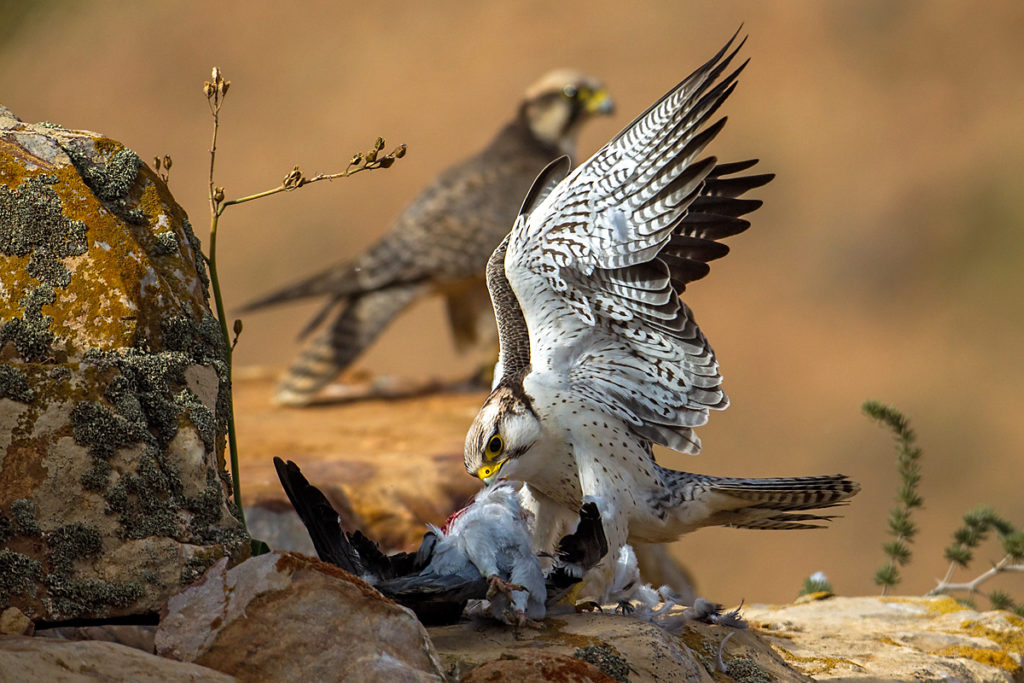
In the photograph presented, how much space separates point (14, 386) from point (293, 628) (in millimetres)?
959

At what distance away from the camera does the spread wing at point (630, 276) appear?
3.54 meters

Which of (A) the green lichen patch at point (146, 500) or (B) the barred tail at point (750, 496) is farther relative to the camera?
(B) the barred tail at point (750, 496)

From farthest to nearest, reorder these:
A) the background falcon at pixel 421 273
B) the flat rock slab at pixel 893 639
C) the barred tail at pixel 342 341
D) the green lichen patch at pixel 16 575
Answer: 1. the background falcon at pixel 421 273
2. the barred tail at pixel 342 341
3. the flat rock slab at pixel 893 639
4. the green lichen patch at pixel 16 575

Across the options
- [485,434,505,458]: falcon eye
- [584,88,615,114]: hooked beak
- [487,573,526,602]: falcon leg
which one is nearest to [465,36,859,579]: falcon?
[485,434,505,458]: falcon eye

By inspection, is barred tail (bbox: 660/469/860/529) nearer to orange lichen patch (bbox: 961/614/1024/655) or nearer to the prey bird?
the prey bird

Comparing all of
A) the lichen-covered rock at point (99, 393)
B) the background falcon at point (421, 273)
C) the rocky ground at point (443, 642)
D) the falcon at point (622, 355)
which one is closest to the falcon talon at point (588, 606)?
the rocky ground at point (443, 642)

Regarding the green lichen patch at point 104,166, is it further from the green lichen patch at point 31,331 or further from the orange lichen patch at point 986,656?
the orange lichen patch at point 986,656

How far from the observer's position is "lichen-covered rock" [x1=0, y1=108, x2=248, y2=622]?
272 cm

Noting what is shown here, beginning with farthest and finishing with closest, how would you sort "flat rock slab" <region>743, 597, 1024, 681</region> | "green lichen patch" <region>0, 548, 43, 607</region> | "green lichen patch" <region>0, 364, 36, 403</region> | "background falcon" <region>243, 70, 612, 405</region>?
"background falcon" <region>243, 70, 612, 405</region> → "flat rock slab" <region>743, 597, 1024, 681</region> → "green lichen patch" <region>0, 364, 36, 403</region> → "green lichen patch" <region>0, 548, 43, 607</region>

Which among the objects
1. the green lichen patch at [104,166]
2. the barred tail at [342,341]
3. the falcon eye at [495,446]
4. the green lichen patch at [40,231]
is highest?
the barred tail at [342,341]

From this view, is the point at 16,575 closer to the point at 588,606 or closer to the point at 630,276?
the point at 588,606

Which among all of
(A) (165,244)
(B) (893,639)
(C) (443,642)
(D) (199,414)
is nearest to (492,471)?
(C) (443,642)

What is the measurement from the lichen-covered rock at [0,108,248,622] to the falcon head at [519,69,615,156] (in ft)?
25.2

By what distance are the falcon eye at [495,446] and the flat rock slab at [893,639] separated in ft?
4.24
